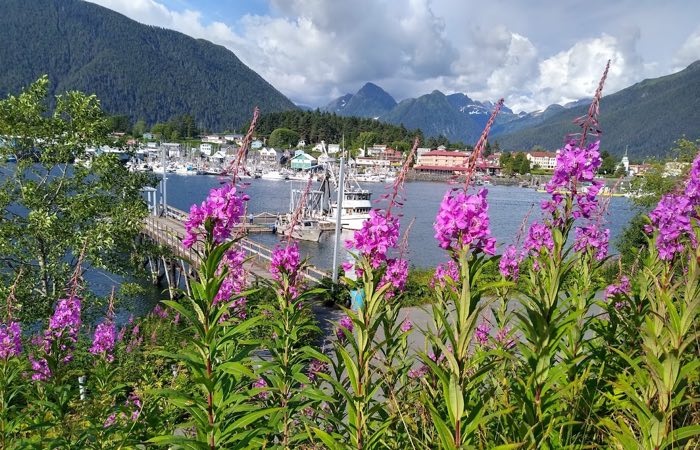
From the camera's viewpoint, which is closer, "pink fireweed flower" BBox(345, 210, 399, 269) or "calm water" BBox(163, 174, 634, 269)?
"pink fireweed flower" BBox(345, 210, 399, 269)

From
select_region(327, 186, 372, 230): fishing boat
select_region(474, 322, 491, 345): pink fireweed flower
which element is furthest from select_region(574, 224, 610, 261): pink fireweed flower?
select_region(327, 186, 372, 230): fishing boat

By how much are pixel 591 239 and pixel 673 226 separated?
1046 mm

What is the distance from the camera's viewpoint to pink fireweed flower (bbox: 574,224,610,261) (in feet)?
11.5

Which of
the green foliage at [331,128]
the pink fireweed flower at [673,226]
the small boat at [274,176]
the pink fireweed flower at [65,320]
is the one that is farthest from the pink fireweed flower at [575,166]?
the green foliage at [331,128]

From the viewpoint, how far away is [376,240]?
271 cm

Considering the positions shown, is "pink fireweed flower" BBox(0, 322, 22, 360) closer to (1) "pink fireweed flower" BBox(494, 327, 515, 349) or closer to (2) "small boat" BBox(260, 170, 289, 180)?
(1) "pink fireweed flower" BBox(494, 327, 515, 349)

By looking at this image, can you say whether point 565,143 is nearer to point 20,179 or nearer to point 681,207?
point 681,207

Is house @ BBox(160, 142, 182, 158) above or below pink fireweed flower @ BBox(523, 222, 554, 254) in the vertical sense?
below

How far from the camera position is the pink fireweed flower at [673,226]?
289cm

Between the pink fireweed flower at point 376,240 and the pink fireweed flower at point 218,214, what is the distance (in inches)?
28.0

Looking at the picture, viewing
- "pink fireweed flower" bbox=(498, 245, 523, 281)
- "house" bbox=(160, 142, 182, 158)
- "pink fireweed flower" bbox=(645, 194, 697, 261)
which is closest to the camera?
"pink fireweed flower" bbox=(645, 194, 697, 261)

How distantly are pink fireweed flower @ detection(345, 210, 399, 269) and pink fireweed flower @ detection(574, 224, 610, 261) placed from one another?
1.29m

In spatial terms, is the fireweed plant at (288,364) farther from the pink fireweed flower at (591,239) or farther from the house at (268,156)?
the house at (268,156)

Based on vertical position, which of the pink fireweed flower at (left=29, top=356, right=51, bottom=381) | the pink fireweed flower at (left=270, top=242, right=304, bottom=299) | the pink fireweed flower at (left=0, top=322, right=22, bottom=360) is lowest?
the pink fireweed flower at (left=29, top=356, right=51, bottom=381)
